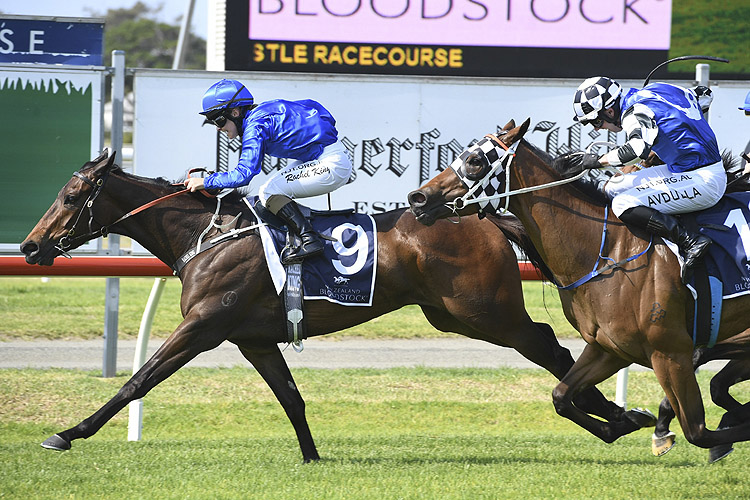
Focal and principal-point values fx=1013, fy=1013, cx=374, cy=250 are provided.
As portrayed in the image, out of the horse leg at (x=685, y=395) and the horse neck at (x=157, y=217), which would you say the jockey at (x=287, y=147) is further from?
the horse leg at (x=685, y=395)

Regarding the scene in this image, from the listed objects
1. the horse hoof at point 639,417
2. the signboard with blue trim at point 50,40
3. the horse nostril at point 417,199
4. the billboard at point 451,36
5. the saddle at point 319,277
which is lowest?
the horse hoof at point 639,417

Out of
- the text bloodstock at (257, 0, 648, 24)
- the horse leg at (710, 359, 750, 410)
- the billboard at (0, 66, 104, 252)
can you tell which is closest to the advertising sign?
the billboard at (0, 66, 104, 252)

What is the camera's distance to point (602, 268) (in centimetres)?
518

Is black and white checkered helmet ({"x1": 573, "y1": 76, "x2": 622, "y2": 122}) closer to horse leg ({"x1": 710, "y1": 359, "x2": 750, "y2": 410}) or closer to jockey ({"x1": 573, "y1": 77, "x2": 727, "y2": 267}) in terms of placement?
jockey ({"x1": 573, "y1": 77, "x2": 727, "y2": 267})

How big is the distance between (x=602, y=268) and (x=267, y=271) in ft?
6.42

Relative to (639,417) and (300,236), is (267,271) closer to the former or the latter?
(300,236)

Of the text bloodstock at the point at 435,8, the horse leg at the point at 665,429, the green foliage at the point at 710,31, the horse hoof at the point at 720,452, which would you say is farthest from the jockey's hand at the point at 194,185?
the green foliage at the point at 710,31

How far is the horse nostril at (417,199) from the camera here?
5191 millimetres

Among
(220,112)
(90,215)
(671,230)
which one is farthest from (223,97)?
(671,230)

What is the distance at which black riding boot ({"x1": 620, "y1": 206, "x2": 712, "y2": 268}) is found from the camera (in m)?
5.03

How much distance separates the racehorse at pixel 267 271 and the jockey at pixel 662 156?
90 cm

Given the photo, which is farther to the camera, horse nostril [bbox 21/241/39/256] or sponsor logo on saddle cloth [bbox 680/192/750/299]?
horse nostril [bbox 21/241/39/256]

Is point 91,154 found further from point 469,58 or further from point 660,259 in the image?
point 660,259

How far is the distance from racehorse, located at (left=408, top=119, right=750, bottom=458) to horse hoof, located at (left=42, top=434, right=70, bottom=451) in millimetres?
2298
